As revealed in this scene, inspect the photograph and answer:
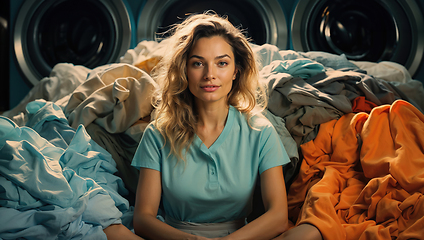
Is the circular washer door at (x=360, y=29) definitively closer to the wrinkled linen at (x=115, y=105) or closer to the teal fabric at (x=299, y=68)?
the teal fabric at (x=299, y=68)

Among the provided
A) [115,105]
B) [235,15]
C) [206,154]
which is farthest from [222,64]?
[235,15]

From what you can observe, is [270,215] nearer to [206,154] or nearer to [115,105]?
[206,154]

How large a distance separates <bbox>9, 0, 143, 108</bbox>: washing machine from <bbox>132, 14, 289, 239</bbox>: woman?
5.97 ft

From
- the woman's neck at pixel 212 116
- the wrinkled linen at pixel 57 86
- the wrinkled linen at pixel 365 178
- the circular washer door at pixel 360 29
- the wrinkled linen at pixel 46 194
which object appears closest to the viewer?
the wrinkled linen at pixel 46 194

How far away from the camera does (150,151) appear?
45.9 inches

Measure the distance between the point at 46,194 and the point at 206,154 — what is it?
19.6 inches

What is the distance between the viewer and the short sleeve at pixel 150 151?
1152mm

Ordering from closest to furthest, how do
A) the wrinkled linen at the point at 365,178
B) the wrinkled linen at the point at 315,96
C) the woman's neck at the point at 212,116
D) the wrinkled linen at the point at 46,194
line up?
the wrinkled linen at the point at 46,194, the wrinkled linen at the point at 365,178, the woman's neck at the point at 212,116, the wrinkled linen at the point at 315,96

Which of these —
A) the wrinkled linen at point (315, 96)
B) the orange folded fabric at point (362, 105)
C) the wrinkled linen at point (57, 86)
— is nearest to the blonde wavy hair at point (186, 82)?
the wrinkled linen at point (315, 96)

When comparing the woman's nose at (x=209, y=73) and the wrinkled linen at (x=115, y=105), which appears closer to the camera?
the woman's nose at (x=209, y=73)

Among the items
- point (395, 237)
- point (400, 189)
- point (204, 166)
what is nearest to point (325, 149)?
point (400, 189)

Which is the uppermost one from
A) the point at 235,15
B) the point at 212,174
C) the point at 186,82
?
the point at 235,15

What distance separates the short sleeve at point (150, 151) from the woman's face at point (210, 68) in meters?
0.21

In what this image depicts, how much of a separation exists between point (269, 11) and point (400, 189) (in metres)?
1.97
